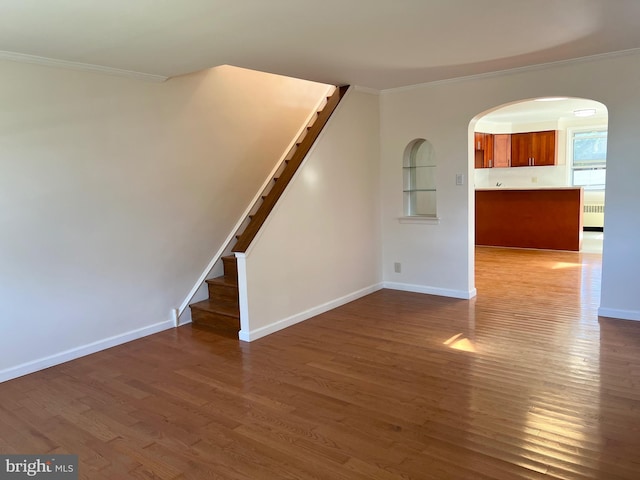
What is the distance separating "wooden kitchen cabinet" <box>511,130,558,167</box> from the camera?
10.0m

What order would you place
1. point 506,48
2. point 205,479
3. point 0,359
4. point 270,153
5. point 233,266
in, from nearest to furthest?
point 205,479
point 0,359
point 506,48
point 233,266
point 270,153

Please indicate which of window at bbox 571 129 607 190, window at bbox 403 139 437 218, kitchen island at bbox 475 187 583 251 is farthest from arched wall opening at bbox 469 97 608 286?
window at bbox 403 139 437 218

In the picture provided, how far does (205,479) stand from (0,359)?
2.12 meters

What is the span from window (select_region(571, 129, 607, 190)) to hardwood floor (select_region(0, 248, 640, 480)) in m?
6.75

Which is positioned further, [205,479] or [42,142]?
[42,142]

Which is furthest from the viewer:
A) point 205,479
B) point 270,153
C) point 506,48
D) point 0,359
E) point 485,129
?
point 485,129

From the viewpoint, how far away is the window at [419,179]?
5.46 meters

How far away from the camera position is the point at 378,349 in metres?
3.80

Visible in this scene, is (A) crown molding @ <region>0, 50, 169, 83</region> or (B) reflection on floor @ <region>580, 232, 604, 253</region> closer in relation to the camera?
(A) crown molding @ <region>0, 50, 169, 83</region>

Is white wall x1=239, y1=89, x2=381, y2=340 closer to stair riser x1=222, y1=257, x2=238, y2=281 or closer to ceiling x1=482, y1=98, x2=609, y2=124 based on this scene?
stair riser x1=222, y1=257, x2=238, y2=281

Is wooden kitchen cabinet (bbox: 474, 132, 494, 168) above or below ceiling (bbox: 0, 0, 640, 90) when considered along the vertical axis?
below

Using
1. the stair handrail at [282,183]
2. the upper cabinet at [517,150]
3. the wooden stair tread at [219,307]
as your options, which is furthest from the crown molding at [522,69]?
the upper cabinet at [517,150]

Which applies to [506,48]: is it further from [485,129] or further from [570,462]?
[485,129]

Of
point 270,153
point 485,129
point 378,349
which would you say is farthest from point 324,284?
point 485,129
